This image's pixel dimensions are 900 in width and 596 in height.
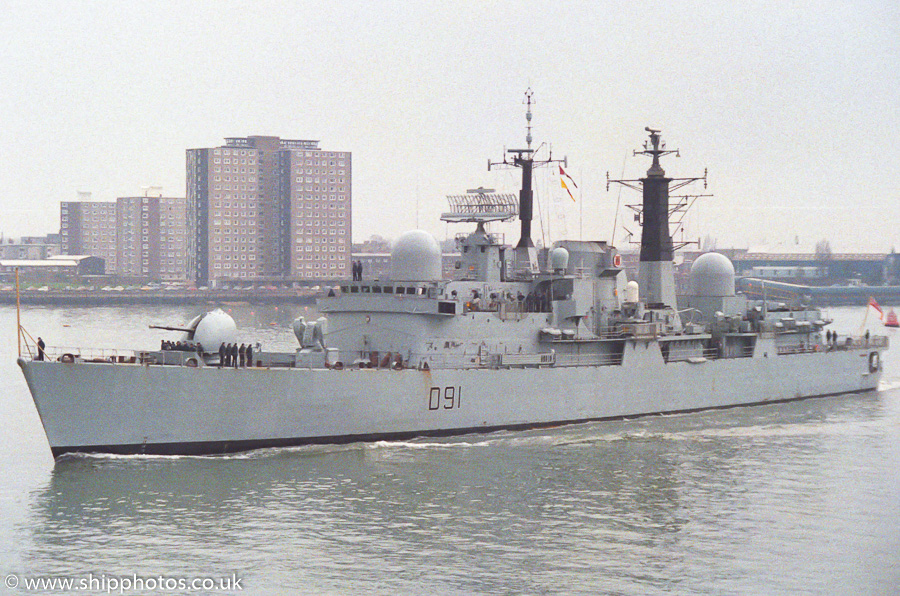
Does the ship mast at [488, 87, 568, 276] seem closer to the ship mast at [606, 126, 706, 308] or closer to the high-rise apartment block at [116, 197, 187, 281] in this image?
the ship mast at [606, 126, 706, 308]

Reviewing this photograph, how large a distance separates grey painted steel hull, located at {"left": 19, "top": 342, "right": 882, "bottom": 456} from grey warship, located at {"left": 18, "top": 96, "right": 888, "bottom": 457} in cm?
4

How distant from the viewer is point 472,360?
26.4 meters

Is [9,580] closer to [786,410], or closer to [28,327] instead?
[786,410]

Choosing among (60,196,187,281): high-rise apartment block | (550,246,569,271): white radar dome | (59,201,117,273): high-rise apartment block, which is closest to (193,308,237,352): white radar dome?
(550,246,569,271): white radar dome

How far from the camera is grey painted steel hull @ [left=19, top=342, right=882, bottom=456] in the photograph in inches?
850

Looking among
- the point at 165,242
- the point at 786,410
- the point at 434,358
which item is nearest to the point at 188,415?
the point at 434,358

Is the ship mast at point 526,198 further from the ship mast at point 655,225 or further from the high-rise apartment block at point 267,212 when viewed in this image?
the high-rise apartment block at point 267,212

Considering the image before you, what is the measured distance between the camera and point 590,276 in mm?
30172

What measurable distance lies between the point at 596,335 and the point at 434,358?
625 cm

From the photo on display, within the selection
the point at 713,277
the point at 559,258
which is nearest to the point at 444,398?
the point at 559,258

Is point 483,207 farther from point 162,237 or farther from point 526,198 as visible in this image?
point 162,237

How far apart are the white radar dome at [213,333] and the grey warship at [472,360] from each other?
0.03 m

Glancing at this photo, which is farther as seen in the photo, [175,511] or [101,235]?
[101,235]

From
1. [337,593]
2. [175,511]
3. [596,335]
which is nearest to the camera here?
[337,593]
